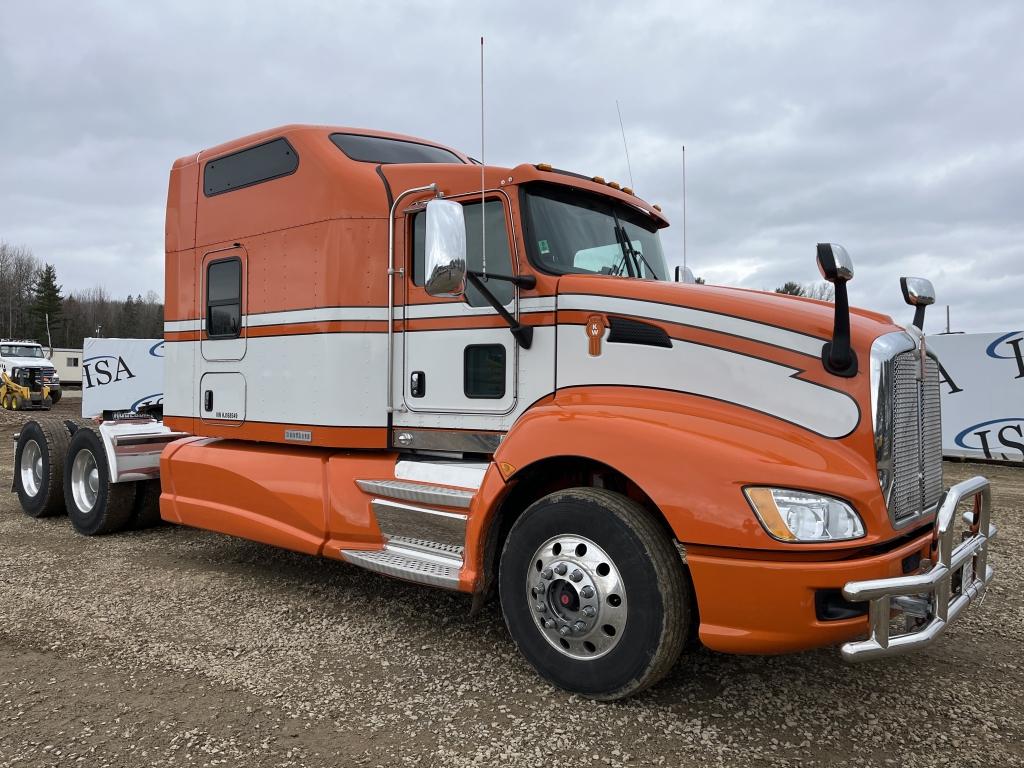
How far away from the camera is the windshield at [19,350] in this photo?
28078mm

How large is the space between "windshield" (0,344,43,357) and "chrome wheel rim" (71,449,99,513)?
83.4 feet

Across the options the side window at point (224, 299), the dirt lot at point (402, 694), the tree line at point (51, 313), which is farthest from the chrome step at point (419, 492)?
the tree line at point (51, 313)

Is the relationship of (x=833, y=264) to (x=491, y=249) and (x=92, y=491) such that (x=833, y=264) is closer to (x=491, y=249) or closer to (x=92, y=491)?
(x=491, y=249)

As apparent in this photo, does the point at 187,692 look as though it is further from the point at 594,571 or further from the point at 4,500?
the point at 4,500

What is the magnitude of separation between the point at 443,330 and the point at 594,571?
1810 millimetres

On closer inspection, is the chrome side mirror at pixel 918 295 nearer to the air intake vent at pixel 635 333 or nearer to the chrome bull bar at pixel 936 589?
the chrome bull bar at pixel 936 589

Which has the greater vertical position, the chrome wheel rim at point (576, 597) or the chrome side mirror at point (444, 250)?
the chrome side mirror at point (444, 250)

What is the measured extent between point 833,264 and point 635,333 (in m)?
1.00

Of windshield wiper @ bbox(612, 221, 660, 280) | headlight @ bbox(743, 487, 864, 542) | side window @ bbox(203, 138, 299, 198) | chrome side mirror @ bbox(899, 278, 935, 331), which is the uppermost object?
side window @ bbox(203, 138, 299, 198)

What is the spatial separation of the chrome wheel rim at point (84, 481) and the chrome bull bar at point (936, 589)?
6.83m

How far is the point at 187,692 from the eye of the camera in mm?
3635

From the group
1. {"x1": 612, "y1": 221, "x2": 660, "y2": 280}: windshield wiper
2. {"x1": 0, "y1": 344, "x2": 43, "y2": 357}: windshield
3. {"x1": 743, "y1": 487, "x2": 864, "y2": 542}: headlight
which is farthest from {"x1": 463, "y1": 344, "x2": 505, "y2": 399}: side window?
{"x1": 0, "y1": 344, "x2": 43, "y2": 357}: windshield

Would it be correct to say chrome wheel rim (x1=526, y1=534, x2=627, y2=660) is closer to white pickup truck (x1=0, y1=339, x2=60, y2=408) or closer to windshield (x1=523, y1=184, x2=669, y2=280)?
windshield (x1=523, y1=184, x2=669, y2=280)

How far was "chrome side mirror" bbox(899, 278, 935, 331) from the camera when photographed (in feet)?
12.6
